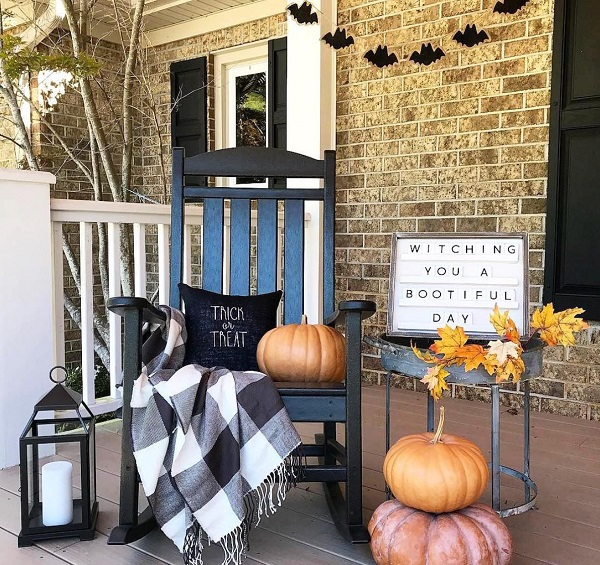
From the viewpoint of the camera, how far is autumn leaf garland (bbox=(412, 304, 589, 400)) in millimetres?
1486

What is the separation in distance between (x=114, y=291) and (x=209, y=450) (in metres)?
1.22

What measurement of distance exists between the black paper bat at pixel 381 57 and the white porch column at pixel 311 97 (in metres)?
0.23

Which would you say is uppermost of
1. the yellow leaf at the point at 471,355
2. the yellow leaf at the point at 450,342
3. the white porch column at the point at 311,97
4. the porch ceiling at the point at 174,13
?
the porch ceiling at the point at 174,13

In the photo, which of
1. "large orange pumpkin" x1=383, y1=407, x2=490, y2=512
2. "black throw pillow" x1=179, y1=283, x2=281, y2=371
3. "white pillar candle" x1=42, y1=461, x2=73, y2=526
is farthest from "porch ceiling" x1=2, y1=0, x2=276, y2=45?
"large orange pumpkin" x1=383, y1=407, x2=490, y2=512

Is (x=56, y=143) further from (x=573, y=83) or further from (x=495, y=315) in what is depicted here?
(x=495, y=315)

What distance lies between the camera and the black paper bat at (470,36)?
10.3ft

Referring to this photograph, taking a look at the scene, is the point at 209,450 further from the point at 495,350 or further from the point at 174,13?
the point at 174,13

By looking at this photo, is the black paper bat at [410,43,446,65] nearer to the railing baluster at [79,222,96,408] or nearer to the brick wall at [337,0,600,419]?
the brick wall at [337,0,600,419]

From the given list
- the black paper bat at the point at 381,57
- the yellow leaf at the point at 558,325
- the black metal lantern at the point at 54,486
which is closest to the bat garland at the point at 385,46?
the black paper bat at the point at 381,57

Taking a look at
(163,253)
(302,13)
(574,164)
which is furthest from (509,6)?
(163,253)

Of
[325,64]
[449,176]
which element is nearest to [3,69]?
[325,64]

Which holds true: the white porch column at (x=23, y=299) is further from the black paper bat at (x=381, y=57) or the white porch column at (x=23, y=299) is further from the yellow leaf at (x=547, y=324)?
the black paper bat at (x=381, y=57)

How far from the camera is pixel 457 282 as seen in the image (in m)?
1.82

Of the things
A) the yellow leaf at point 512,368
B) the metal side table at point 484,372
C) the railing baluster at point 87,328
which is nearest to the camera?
the yellow leaf at point 512,368
